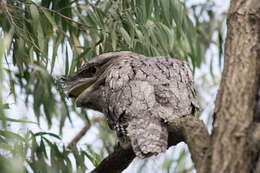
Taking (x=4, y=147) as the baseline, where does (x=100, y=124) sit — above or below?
below

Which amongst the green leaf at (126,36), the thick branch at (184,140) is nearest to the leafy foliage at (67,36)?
the green leaf at (126,36)

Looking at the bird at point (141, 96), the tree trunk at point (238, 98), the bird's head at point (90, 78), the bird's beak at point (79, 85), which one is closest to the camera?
the tree trunk at point (238, 98)

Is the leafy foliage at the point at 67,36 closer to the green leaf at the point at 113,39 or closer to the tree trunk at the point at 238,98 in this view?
the green leaf at the point at 113,39

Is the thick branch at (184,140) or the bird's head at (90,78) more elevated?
the bird's head at (90,78)

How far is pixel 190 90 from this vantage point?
2.80 metres

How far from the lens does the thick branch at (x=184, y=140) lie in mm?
1980

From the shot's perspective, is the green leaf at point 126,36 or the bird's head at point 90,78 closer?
the bird's head at point 90,78

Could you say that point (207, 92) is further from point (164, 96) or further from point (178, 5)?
point (164, 96)

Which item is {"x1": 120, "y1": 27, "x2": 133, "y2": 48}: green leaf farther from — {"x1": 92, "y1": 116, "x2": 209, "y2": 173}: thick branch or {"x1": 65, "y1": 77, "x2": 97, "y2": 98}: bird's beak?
{"x1": 92, "y1": 116, "x2": 209, "y2": 173}: thick branch

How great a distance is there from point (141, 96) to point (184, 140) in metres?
0.47

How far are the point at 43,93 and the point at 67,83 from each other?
92cm

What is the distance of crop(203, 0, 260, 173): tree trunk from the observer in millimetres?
1832

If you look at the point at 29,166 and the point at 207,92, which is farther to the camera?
the point at 207,92

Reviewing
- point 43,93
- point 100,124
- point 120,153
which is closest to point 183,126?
point 120,153
